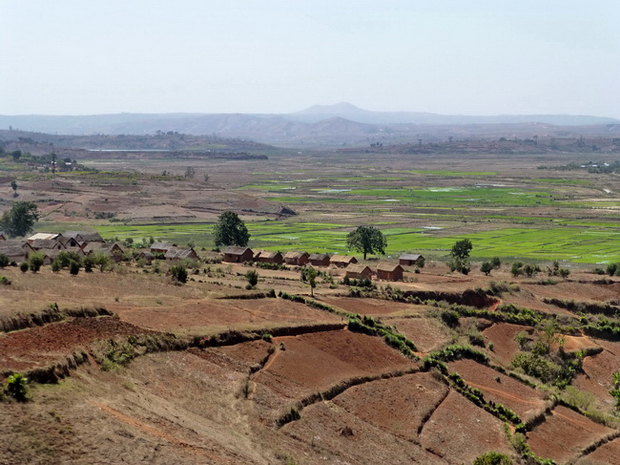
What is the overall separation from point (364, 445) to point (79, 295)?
61.5ft

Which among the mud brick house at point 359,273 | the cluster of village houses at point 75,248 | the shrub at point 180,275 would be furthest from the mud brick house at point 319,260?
the shrub at point 180,275

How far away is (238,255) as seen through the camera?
70.1 meters

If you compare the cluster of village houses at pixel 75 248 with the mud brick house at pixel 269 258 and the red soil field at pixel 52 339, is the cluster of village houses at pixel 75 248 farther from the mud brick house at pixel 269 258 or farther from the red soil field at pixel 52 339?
the red soil field at pixel 52 339

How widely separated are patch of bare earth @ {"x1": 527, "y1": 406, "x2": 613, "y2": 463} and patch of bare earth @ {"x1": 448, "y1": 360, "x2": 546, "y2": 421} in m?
0.88

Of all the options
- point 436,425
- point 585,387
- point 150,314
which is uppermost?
point 150,314

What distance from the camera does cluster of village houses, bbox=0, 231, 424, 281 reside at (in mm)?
61344

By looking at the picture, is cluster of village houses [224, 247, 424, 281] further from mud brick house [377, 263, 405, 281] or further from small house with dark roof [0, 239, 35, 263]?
small house with dark roof [0, 239, 35, 263]

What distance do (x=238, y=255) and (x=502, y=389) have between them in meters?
33.8

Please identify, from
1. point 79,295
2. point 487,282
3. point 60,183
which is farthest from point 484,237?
point 60,183

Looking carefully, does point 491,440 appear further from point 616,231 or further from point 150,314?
point 616,231

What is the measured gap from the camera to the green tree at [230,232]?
82.2 metres

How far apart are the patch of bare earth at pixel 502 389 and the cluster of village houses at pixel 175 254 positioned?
20116mm

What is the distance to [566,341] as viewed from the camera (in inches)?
2032

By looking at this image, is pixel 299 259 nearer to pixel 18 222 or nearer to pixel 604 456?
pixel 18 222
